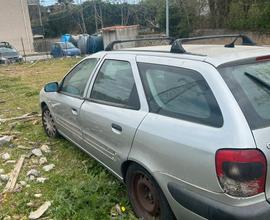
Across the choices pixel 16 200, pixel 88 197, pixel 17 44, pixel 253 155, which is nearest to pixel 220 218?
pixel 253 155

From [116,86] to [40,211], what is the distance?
1.55 metres

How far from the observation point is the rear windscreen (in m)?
2.31

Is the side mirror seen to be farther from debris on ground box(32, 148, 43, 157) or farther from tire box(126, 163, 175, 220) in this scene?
tire box(126, 163, 175, 220)

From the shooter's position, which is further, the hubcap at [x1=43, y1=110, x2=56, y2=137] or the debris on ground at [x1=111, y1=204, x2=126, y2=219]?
the hubcap at [x1=43, y1=110, x2=56, y2=137]

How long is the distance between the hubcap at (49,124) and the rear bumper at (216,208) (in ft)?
11.5

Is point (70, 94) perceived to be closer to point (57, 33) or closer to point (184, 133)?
point (184, 133)

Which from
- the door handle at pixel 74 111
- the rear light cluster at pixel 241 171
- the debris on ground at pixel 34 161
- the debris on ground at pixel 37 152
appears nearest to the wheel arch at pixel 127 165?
the rear light cluster at pixel 241 171

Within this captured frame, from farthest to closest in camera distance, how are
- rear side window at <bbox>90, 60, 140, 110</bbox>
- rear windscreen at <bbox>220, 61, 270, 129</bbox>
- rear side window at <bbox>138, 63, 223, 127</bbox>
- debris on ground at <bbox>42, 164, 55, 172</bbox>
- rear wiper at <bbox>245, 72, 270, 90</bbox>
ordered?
debris on ground at <bbox>42, 164, 55, 172</bbox> < rear side window at <bbox>90, 60, 140, 110</bbox> < rear wiper at <bbox>245, 72, 270, 90</bbox> < rear side window at <bbox>138, 63, 223, 127</bbox> < rear windscreen at <bbox>220, 61, 270, 129</bbox>

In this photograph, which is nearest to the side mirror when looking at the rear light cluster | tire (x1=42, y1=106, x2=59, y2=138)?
tire (x1=42, y1=106, x2=59, y2=138)

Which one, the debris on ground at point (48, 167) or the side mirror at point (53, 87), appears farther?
the side mirror at point (53, 87)

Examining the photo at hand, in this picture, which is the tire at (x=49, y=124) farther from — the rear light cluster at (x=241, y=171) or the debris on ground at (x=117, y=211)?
the rear light cluster at (x=241, y=171)

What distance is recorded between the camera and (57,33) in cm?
5191

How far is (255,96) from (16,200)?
9.45 ft

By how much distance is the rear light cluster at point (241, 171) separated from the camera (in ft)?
7.17
